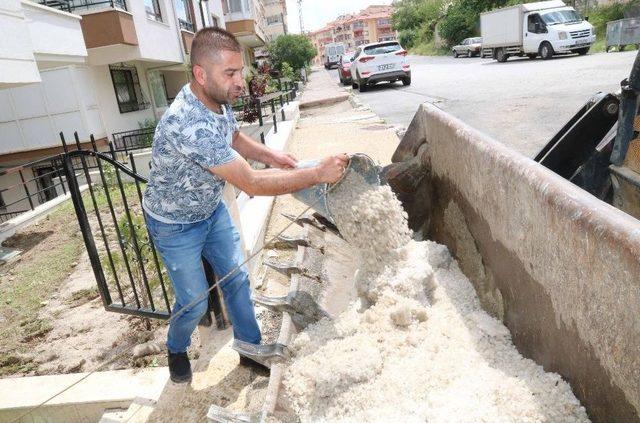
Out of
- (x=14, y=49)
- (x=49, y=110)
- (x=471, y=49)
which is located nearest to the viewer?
(x=14, y=49)

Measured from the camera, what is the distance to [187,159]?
247 cm

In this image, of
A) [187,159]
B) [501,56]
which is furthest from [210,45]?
[501,56]

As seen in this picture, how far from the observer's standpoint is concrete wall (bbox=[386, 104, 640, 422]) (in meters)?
1.37

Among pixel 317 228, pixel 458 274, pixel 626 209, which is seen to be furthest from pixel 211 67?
pixel 626 209

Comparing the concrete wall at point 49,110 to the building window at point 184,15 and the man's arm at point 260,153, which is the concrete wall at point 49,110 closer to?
the building window at point 184,15

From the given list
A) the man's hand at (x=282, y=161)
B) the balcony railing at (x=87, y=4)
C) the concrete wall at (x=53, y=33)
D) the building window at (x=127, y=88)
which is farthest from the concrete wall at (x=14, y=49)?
the man's hand at (x=282, y=161)

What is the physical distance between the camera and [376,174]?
110 inches

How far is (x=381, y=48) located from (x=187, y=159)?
17.4 m

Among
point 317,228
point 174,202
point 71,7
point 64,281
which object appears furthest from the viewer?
point 71,7

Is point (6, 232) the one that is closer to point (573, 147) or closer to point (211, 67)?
point (211, 67)

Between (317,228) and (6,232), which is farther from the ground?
(317,228)

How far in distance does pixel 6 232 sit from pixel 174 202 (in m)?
6.38

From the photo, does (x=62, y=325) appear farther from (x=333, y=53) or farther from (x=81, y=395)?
(x=333, y=53)

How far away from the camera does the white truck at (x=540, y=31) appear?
19.6 metres
